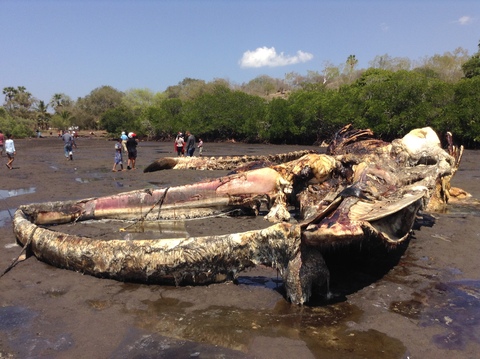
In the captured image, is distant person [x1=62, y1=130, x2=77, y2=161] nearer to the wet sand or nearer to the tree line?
the wet sand

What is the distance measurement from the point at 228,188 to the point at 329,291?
9.40ft

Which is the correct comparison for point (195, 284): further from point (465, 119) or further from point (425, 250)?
point (465, 119)

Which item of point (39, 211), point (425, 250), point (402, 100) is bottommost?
point (425, 250)

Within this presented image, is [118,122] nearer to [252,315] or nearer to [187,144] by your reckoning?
[187,144]

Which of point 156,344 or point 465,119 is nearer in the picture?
point 156,344

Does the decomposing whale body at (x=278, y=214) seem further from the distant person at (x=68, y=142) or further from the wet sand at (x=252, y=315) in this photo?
the distant person at (x=68, y=142)

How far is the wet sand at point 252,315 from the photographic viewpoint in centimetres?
318

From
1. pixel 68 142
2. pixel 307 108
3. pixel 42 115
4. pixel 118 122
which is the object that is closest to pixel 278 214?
pixel 68 142

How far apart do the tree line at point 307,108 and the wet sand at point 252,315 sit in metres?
31.9

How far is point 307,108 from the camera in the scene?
4478 centimetres

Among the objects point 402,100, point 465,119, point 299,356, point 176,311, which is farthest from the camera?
point 402,100

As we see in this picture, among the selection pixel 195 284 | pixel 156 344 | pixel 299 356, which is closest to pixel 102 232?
pixel 195 284

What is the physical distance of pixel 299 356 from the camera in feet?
9.98

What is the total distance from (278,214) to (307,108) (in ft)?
130
